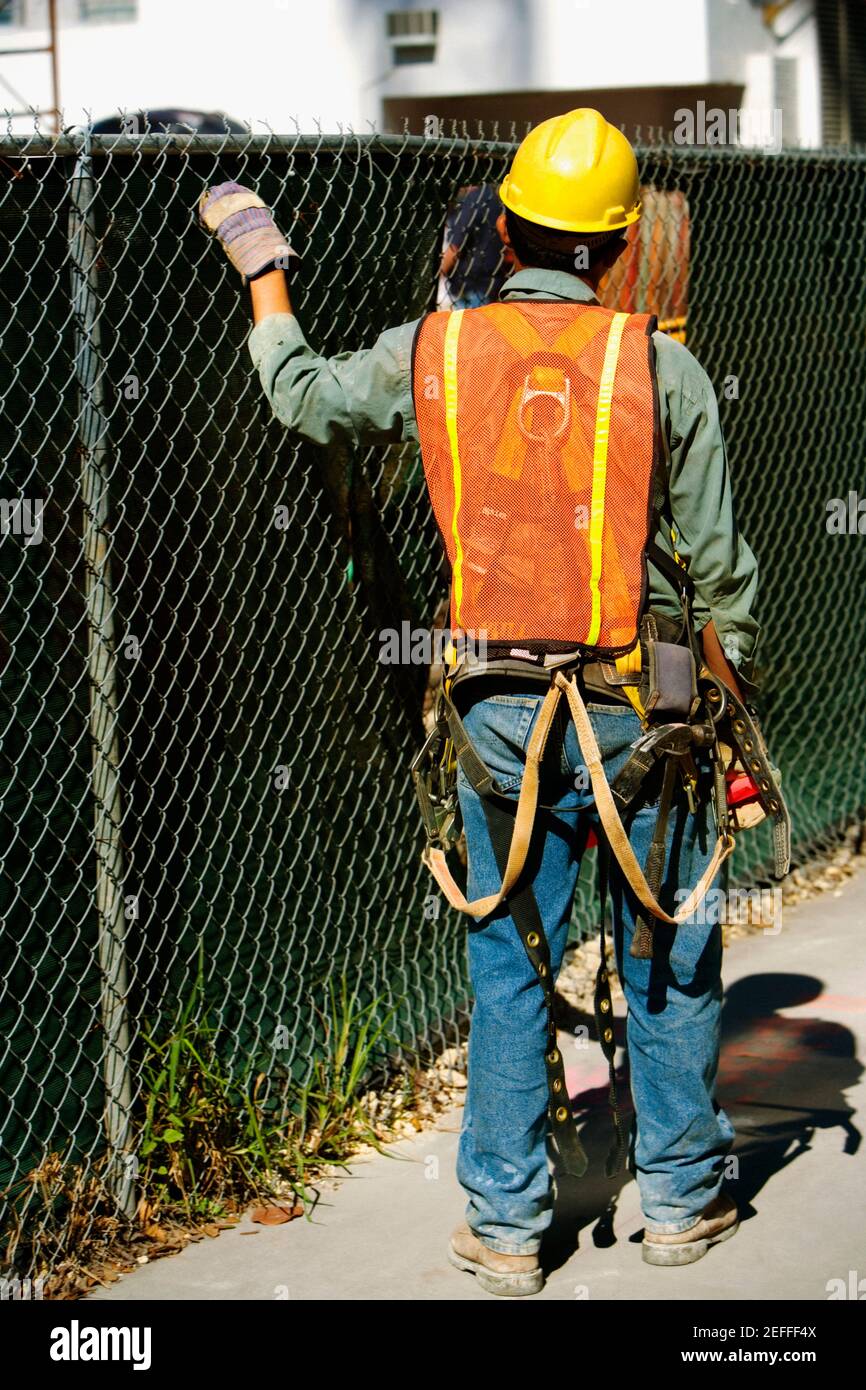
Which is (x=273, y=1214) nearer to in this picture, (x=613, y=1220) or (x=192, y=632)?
(x=613, y=1220)

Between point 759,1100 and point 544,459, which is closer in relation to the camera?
point 544,459

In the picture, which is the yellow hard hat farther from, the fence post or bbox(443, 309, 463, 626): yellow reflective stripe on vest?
the fence post

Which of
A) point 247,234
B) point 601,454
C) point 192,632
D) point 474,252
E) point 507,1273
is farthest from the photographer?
point 474,252

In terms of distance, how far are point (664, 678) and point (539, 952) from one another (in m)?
0.64

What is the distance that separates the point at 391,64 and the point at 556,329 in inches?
550

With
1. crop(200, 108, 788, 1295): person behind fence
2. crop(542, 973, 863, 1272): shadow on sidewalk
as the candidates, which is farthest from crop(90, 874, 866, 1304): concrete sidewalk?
crop(200, 108, 788, 1295): person behind fence

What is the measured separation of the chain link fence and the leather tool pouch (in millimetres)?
1292

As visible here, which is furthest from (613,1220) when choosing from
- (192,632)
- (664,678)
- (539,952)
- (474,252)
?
(474,252)

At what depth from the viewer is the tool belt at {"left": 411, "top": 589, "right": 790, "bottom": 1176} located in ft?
11.5

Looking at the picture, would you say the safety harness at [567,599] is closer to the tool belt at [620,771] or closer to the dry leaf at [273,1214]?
the tool belt at [620,771]

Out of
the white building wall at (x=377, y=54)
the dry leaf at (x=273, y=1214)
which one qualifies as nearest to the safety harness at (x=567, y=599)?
the dry leaf at (x=273, y=1214)

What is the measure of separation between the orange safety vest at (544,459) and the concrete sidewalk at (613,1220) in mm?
1436

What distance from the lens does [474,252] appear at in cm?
511
